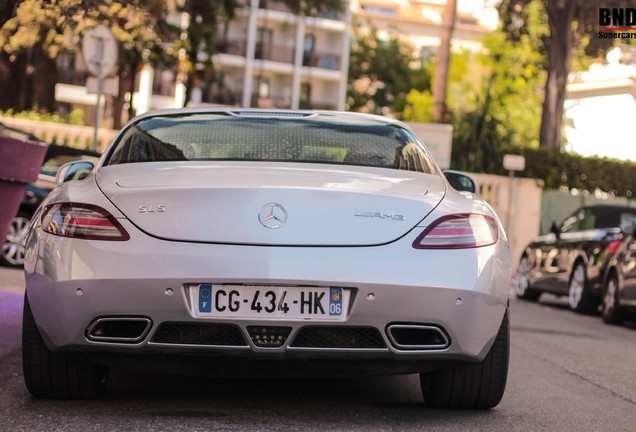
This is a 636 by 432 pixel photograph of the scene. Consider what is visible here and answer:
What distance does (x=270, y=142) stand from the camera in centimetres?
645

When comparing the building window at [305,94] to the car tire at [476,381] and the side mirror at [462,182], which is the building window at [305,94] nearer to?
the side mirror at [462,182]

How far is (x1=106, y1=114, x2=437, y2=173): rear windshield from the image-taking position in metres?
6.31

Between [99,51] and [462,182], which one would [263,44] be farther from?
[462,182]

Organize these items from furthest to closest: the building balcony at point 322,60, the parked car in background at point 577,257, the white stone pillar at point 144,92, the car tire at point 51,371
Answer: the building balcony at point 322,60 < the white stone pillar at point 144,92 < the parked car in background at point 577,257 < the car tire at point 51,371

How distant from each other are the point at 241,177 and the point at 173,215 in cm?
37

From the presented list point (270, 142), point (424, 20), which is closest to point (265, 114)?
point (270, 142)

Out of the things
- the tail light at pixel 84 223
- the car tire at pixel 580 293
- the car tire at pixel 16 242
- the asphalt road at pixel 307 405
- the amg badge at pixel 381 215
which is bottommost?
the car tire at pixel 580 293

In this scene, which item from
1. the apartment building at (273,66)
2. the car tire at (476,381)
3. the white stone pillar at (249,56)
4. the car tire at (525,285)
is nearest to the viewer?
the car tire at (476,381)

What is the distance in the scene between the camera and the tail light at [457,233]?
18.1ft

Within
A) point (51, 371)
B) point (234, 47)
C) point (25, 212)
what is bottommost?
point (25, 212)

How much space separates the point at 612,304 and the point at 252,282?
34.0 ft

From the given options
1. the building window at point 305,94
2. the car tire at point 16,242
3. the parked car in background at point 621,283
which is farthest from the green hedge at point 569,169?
the building window at point 305,94

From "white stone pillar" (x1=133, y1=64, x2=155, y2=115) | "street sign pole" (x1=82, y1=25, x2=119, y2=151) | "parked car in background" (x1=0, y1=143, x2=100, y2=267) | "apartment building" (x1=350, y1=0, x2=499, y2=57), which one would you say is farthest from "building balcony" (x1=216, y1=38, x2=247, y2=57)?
"parked car in background" (x1=0, y1=143, x2=100, y2=267)

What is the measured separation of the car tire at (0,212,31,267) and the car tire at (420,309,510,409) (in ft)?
32.2
